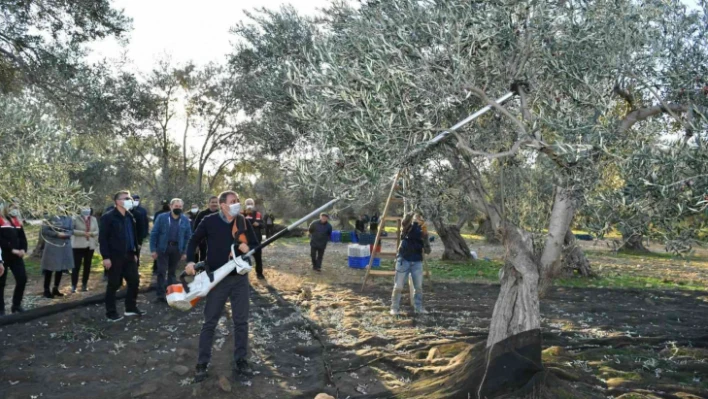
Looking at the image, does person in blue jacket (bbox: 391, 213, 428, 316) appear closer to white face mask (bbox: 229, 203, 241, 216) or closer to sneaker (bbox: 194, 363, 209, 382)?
white face mask (bbox: 229, 203, 241, 216)

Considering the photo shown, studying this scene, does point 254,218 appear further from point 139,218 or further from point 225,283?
point 225,283

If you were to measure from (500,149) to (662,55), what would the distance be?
8.91 feet

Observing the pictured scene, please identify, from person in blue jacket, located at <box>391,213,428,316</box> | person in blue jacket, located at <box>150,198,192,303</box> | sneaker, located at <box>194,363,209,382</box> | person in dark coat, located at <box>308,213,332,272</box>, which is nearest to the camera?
sneaker, located at <box>194,363,209,382</box>

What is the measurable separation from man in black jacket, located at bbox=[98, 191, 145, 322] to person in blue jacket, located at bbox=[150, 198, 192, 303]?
1.14m

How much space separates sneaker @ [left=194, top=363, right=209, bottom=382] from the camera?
650cm

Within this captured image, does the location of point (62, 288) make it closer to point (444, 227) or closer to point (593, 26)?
point (593, 26)

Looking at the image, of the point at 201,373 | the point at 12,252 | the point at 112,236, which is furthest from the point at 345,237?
the point at 201,373

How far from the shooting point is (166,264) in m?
11.5

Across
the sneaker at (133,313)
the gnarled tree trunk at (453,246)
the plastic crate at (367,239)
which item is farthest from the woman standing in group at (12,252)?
the gnarled tree trunk at (453,246)

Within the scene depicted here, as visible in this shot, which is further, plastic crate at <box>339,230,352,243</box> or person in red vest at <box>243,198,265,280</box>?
plastic crate at <box>339,230,352,243</box>

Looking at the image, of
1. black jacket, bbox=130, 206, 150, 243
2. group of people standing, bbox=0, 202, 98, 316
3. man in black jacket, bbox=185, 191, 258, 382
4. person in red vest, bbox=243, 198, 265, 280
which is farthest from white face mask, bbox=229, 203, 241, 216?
person in red vest, bbox=243, 198, 265, 280

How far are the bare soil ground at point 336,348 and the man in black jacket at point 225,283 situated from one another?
28 cm

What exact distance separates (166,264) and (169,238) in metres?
0.66

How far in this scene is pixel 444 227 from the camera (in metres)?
22.0
